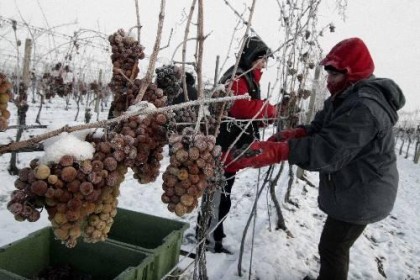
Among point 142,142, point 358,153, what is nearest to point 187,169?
point 142,142

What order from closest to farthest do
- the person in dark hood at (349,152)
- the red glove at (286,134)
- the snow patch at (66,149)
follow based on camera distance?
the snow patch at (66,149)
the person in dark hood at (349,152)
the red glove at (286,134)

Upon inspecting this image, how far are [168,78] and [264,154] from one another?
2.71ft

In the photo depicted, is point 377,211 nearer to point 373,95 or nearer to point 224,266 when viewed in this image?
point 373,95

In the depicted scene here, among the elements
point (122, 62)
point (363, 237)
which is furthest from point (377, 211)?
point (363, 237)

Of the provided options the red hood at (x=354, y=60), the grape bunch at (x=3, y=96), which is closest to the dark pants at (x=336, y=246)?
the red hood at (x=354, y=60)

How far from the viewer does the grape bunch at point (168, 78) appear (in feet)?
4.22

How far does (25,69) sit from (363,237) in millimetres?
7367

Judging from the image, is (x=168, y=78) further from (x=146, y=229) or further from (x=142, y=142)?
(x=146, y=229)

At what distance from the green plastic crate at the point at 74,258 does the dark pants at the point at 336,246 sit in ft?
3.76

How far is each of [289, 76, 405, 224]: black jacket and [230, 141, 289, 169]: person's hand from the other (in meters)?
0.11

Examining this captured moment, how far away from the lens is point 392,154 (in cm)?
225

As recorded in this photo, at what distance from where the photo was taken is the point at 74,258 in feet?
8.78

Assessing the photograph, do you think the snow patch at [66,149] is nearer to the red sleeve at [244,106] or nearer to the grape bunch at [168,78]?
the grape bunch at [168,78]

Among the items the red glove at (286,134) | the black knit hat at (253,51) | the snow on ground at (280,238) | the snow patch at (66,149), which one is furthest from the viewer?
the snow on ground at (280,238)
